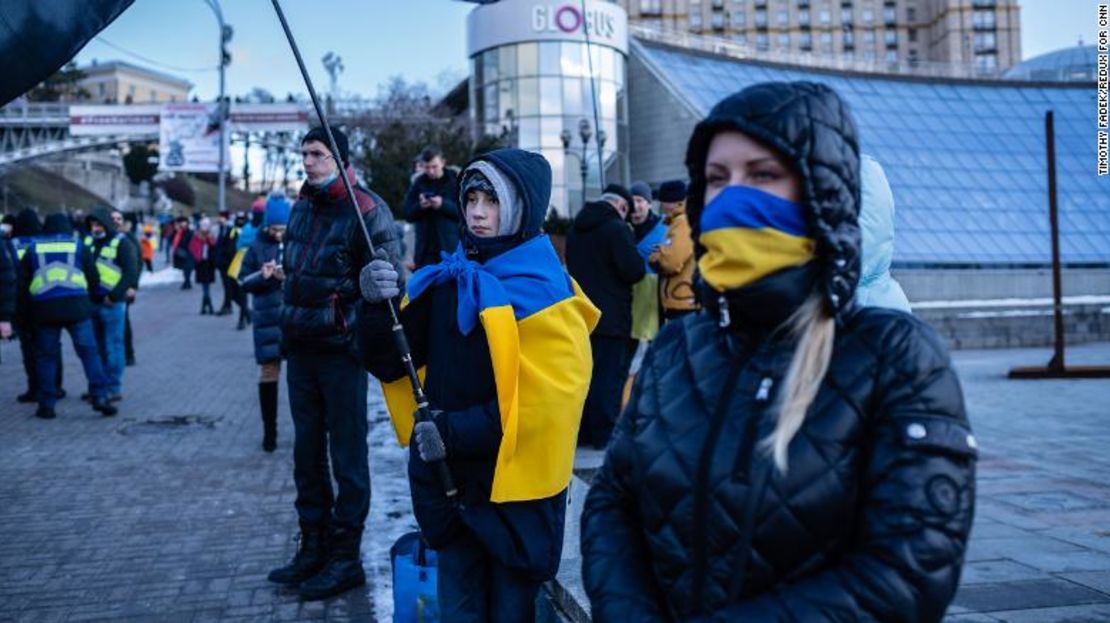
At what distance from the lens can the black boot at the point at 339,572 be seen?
4633mm

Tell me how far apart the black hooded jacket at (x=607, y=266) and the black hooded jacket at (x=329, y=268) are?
298 cm

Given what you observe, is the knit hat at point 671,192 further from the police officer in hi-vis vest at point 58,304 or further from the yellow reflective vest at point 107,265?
the yellow reflective vest at point 107,265

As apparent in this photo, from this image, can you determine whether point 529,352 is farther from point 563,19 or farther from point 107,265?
point 563,19

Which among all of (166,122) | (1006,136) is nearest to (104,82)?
(166,122)

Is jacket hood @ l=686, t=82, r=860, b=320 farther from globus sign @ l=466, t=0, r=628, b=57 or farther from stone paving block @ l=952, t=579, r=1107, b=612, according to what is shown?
globus sign @ l=466, t=0, r=628, b=57

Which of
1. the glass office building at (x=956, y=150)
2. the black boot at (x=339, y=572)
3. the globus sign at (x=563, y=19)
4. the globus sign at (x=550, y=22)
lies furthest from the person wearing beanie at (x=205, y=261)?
the globus sign at (x=563, y=19)

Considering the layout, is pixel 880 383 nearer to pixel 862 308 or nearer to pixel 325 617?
pixel 862 308

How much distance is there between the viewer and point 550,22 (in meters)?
43.9

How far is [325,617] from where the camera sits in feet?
14.5

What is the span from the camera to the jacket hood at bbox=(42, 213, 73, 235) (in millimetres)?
10281

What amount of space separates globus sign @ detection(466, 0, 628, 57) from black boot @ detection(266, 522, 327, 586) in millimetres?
40571

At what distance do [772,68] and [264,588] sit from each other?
136ft

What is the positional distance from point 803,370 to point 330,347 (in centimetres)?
340

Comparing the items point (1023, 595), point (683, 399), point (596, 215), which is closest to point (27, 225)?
point (596, 215)
